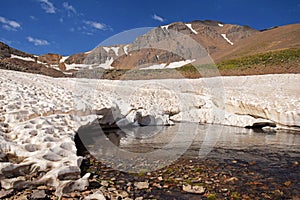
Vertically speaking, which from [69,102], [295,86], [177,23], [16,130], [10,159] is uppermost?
[177,23]

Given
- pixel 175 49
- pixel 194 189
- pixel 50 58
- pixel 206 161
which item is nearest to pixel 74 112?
pixel 206 161

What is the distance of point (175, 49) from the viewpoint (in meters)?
78.3

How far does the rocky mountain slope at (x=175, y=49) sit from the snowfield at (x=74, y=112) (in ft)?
145

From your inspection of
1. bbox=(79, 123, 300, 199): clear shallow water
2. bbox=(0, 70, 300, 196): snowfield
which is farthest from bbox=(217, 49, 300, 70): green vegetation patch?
bbox=(79, 123, 300, 199): clear shallow water

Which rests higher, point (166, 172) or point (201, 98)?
point (201, 98)

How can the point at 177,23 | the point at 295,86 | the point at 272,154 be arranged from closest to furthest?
the point at 272,154 < the point at 295,86 < the point at 177,23

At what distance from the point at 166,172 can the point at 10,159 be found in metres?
2.50

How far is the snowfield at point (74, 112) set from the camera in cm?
318

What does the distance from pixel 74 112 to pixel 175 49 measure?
7534 centimetres

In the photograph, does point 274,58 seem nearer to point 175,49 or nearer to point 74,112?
point 74,112

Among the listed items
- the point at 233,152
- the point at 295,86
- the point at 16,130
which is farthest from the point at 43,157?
the point at 295,86

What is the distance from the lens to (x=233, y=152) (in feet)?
17.7

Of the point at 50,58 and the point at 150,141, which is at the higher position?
the point at 50,58

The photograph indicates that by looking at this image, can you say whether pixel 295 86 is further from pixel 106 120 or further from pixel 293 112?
pixel 106 120
